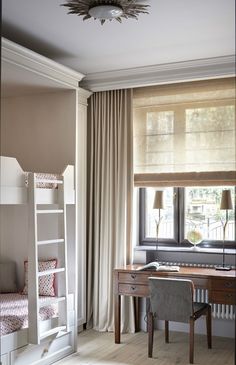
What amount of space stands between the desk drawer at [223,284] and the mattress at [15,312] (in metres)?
1.42

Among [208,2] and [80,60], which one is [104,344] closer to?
[80,60]

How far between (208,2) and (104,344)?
3.18m

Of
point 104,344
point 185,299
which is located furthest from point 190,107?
point 104,344

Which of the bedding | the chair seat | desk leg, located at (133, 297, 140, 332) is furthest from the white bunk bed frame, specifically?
the chair seat

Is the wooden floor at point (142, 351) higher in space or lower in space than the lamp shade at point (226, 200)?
lower

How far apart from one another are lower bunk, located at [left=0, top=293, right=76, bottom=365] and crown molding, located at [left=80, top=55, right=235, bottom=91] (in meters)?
2.23

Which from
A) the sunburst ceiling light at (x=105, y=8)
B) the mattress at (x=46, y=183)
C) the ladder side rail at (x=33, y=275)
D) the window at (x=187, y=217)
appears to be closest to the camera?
the sunburst ceiling light at (x=105, y=8)

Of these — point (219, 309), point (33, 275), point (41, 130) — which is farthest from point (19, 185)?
point (219, 309)

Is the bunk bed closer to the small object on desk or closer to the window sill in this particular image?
the small object on desk

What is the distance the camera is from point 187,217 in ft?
16.4

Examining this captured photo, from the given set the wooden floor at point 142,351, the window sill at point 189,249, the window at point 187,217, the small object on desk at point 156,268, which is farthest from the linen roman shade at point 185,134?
the wooden floor at point 142,351

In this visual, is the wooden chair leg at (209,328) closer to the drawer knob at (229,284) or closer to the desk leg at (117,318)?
the drawer knob at (229,284)

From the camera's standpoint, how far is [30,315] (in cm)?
360

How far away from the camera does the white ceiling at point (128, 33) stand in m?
3.23
